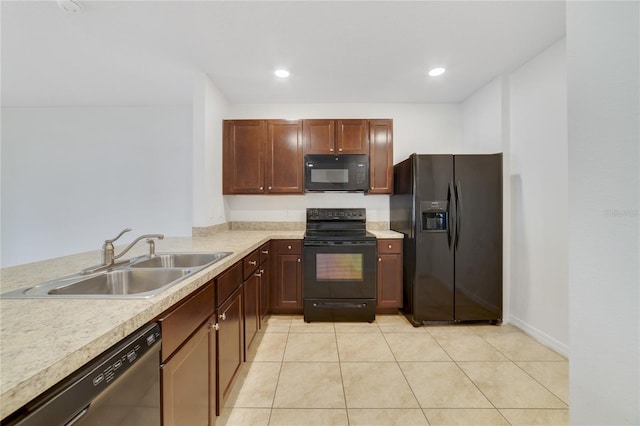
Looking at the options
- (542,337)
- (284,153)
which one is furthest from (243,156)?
(542,337)

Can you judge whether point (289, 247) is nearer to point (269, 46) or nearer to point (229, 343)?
point (229, 343)

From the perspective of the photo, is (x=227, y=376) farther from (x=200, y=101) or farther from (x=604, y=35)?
(x=200, y=101)

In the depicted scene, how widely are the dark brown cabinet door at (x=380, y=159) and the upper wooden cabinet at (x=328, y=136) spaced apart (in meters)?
0.24

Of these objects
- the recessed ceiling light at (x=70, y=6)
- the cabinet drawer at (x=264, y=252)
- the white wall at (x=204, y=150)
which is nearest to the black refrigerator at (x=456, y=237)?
the cabinet drawer at (x=264, y=252)

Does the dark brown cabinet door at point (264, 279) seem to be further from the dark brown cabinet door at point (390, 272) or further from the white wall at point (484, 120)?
the white wall at point (484, 120)

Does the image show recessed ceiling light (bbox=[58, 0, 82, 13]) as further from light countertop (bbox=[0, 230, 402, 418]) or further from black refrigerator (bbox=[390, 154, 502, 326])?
black refrigerator (bbox=[390, 154, 502, 326])

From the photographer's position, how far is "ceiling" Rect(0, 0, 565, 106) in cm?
175

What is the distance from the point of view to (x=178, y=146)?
3416mm

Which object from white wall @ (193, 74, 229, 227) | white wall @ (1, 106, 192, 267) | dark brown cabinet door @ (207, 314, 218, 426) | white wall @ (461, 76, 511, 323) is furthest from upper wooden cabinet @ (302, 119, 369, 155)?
dark brown cabinet door @ (207, 314, 218, 426)

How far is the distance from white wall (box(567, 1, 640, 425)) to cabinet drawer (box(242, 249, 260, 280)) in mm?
1740

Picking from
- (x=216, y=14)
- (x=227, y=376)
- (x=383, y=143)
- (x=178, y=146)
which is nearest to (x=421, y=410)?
(x=227, y=376)

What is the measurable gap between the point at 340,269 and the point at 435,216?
1124mm

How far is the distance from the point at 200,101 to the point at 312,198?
1.67 metres

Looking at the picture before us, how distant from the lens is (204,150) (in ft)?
8.42
